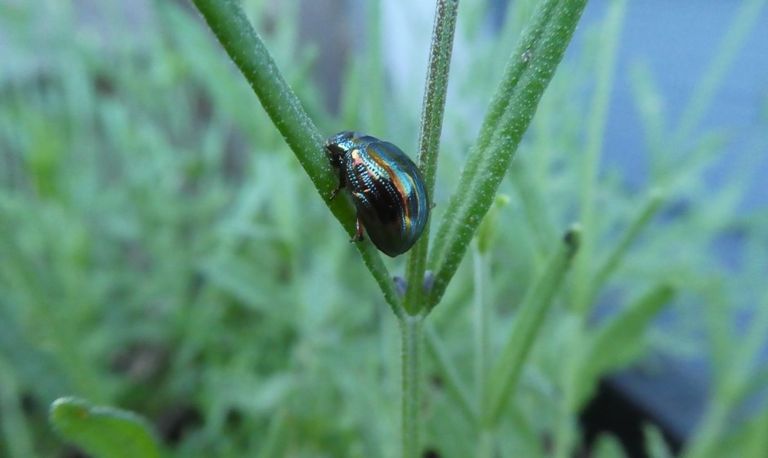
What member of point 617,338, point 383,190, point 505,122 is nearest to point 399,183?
point 383,190

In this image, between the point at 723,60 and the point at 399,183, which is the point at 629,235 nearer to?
the point at 399,183

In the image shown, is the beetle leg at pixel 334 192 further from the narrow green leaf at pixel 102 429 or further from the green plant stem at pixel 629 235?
the green plant stem at pixel 629 235

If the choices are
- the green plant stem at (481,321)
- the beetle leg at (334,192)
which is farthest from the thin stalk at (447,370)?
the beetle leg at (334,192)

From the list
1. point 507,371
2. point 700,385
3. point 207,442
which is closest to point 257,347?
point 207,442

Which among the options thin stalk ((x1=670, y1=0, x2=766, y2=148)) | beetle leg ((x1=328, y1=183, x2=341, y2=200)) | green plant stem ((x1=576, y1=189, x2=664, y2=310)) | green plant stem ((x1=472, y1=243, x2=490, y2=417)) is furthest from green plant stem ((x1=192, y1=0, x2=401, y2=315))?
thin stalk ((x1=670, y1=0, x2=766, y2=148))

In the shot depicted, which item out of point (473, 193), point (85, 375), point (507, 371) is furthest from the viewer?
point (85, 375)

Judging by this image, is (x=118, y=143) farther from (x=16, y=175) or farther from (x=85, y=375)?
(x=85, y=375)

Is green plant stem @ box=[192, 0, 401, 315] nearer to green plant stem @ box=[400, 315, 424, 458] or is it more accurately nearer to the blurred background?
green plant stem @ box=[400, 315, 424, 458]
